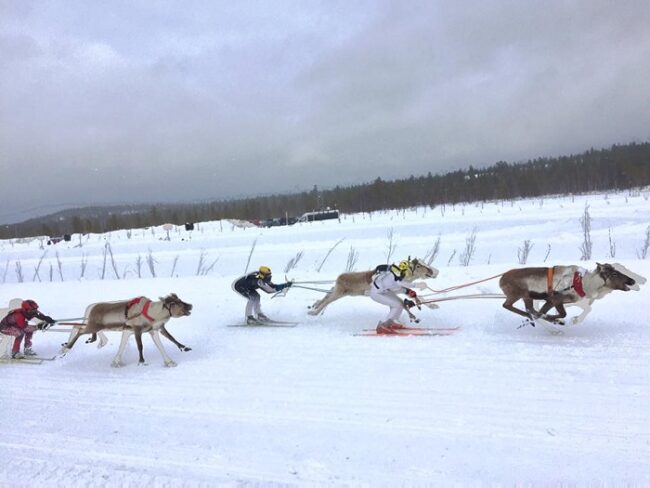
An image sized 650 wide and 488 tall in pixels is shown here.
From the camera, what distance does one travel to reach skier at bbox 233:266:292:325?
731 centimetres

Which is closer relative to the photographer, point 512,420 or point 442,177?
point 512,420

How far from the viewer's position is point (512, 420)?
3643 mm

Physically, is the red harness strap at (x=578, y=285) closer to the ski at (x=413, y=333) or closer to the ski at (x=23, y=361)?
the ski at (x=413, y=333)

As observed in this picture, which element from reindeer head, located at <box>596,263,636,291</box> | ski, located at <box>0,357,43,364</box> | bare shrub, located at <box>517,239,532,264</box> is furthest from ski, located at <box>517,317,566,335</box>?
ski, located at <box>0,357,43,364</box>

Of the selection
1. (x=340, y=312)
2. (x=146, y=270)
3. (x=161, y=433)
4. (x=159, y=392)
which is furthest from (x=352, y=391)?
(x=146, y=270)

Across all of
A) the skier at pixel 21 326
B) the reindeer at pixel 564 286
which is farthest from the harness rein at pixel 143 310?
the reindeer at pixel 564 286

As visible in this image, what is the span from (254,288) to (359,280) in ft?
5.73

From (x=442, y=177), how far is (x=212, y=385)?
108699mm

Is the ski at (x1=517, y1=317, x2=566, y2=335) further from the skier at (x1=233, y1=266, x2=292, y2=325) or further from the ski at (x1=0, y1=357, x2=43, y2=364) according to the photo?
the ski at (x1=0, y1=357, x2=43, y2=364)

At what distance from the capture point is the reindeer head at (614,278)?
5.38 meters

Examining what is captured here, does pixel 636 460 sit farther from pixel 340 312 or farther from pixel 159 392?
pixel 340 312

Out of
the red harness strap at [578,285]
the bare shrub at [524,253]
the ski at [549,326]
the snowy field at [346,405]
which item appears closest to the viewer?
the snowy field at [346,405]

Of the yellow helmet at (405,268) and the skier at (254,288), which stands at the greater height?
the yellow helmet at (405,268)

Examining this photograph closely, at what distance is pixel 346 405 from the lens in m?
4.15
